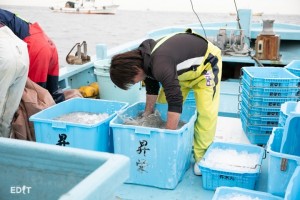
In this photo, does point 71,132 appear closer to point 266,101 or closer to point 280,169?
point 280,169

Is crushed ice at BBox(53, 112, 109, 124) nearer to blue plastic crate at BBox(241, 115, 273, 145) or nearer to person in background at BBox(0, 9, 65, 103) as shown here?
person in background at BBox(0, 9, 65, 103)

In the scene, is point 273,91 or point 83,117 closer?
point 83,117

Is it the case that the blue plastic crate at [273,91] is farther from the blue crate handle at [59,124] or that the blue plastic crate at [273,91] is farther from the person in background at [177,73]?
the blue crate handle at [59,124]

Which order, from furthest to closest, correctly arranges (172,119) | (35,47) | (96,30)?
1. (96,30)
2. (35,47)
3. (172,119)

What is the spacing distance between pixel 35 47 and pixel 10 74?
0.59 meters

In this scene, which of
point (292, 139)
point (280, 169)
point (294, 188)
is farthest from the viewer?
point (292, 139)

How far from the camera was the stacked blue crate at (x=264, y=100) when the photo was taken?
317cm

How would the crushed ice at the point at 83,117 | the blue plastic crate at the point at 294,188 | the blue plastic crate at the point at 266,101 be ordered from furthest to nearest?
1. the blue plastic crate at the point at 266,101
2. the crushed ice at the point at 83,117
3. the blue plastic crate at the point at 294,188

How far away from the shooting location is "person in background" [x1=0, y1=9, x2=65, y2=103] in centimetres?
310

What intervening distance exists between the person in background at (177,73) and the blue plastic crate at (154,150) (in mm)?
102

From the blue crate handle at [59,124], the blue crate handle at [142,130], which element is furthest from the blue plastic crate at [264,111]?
the blue crate handle at [59,124]

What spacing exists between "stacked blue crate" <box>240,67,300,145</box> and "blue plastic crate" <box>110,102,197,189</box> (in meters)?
0.79

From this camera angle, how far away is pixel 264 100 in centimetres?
321

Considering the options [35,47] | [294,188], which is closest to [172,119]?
[294,188]
